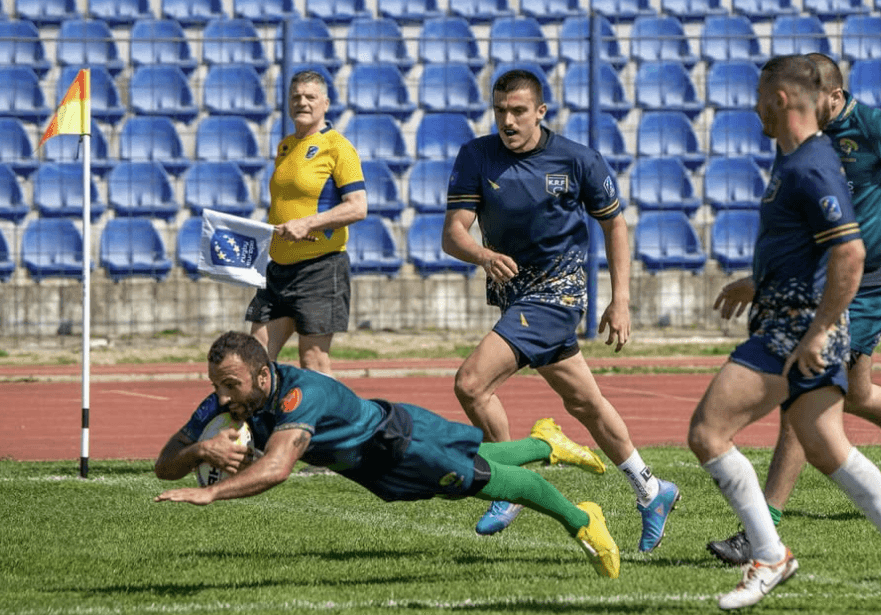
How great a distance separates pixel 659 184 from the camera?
19.6 m

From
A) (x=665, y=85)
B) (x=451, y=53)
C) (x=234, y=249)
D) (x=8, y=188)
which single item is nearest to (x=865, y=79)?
(x=665, y=85)

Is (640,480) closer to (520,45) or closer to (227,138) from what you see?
(227,138)

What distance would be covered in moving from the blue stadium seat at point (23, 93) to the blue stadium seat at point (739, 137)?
921 cm

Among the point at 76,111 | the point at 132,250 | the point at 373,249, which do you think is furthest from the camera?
the point at 373,249

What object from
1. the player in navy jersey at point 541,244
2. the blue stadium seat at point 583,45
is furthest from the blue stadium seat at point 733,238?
the player in navy jersey at point 541,244

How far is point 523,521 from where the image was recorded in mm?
7312

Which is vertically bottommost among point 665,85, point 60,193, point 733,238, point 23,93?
point 733,238

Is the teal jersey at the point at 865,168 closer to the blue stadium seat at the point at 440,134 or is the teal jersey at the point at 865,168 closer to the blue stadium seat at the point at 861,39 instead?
the blue stadium seat at the point at 861,39

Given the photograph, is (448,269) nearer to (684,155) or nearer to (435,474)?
(684,155)

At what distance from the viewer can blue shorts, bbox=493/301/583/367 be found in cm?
650

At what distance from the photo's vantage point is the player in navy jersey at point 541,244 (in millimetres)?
6578

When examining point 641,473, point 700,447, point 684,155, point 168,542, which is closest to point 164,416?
point 168,542

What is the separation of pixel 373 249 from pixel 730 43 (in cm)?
Result: 622

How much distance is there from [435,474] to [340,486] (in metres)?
3.17
